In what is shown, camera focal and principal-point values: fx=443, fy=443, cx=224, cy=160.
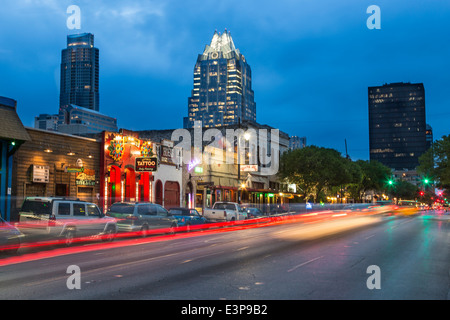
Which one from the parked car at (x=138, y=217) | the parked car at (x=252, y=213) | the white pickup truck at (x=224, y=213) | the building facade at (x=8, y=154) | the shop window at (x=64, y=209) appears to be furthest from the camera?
the parked car at (x=252, y=213)

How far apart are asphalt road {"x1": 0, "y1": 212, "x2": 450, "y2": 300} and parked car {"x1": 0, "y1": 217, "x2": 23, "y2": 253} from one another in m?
0.35

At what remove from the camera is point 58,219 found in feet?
54.4

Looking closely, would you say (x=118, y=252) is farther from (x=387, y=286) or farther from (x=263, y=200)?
(x=263, y=200)

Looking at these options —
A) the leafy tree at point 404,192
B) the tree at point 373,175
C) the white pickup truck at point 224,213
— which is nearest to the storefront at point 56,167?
the white pickup truck at point 224,213

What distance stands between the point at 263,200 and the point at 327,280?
55.3m

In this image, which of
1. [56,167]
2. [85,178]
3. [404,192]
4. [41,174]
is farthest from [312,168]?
[404,192]

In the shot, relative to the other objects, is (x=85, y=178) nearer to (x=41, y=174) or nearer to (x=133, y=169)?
(x=41, y=174)

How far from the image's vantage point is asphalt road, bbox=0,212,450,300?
876 centimetres

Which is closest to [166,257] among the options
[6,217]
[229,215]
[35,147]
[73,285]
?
[73,285]

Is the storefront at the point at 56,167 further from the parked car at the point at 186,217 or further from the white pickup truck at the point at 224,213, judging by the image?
the white pickup truck at the point at 224,213

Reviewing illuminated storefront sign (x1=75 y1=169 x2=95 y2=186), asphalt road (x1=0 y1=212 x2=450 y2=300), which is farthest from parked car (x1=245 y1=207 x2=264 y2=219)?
asphalt road (x1=0 y1=212 x2=450 y2=300)

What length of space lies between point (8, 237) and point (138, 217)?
7.65 meters

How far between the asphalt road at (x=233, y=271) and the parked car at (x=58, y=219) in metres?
0.63

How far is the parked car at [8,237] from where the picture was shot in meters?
13.5
